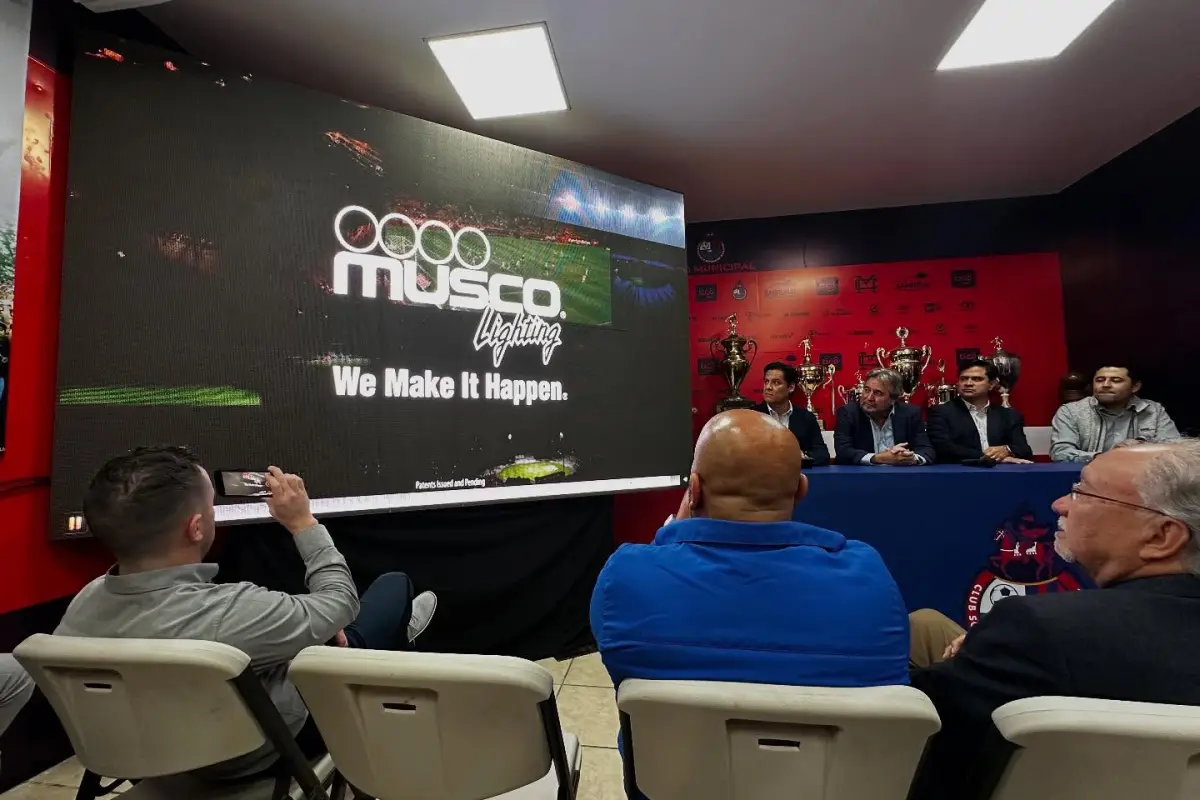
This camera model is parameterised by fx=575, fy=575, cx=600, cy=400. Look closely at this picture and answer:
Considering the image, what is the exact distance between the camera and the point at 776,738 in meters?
0.83

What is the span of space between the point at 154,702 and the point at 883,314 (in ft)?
16.7

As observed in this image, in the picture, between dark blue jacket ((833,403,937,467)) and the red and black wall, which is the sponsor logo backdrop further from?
dark blue jacket ((833,403,937,467))

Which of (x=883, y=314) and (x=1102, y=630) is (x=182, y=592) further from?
(x=883, y=314)

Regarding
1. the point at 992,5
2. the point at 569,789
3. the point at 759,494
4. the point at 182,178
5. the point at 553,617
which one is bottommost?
the point at 553,617

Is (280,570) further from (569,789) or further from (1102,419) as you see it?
(1102,419)

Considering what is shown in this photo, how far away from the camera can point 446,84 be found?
306 cm

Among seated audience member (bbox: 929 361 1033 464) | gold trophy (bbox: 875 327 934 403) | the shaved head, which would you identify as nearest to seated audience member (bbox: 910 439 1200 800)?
the shaved head

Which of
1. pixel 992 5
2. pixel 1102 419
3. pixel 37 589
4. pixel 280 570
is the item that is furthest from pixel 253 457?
pixel 1102 419

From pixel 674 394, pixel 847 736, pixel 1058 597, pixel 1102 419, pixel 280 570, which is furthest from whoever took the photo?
pixel 1102 419

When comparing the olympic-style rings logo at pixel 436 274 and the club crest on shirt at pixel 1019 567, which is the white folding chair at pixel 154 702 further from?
the club crest on shirt at pixel 1019 567

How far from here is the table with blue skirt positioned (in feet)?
8.34

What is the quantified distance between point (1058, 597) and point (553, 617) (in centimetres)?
267

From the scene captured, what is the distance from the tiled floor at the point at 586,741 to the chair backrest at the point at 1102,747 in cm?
143

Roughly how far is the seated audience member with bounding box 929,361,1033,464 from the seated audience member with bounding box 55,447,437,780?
383 centimetres
